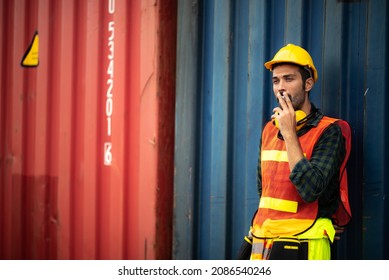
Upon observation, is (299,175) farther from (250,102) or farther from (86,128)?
(86,128)

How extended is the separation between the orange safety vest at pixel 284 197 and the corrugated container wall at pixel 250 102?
400 millimetres

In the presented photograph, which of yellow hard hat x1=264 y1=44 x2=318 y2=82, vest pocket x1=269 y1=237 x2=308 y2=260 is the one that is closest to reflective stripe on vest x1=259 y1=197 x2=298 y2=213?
vest pocket x1=269 y1=237 x2=308 y2=260

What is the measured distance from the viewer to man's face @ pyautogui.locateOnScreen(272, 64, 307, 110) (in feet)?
8.58

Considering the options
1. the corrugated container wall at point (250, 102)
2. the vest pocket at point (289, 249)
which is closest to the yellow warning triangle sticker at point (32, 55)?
the corrugated container wall at point (250, 102)

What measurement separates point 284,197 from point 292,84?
62 cm

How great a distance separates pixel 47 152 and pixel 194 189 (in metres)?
1.46

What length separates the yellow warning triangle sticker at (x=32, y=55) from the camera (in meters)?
4.32

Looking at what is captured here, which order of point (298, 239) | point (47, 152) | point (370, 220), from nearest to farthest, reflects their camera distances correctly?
point (298, 239), point (370, 220), point (47, 152)

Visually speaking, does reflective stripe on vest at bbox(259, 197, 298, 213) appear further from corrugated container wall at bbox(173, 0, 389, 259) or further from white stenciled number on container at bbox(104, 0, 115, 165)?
white stenciled number on container at bbox(104, 0, 115, 165)

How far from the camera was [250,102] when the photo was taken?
339cm

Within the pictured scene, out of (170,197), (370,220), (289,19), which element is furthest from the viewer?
(170,197)

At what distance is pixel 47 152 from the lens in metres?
4.28
